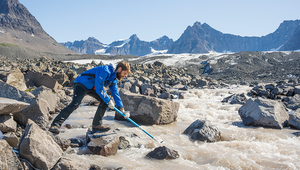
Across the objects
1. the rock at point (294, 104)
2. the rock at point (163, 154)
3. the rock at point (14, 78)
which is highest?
the rock at point (14, 78)

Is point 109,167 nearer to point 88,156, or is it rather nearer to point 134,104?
point 88,156

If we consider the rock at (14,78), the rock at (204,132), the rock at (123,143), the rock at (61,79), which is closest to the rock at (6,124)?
the rock at (123,143)

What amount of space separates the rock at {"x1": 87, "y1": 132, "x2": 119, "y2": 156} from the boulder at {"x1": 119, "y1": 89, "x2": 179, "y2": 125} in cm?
218

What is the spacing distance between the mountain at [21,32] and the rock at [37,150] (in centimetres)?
13712

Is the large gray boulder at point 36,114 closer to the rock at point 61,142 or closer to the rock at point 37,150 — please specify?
the rock at point 61,142

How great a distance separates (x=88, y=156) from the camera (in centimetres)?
387

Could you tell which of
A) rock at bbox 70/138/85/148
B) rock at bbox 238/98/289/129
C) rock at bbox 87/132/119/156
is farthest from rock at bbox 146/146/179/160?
rock at bbox 238/98/289/129

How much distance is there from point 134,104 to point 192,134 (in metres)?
2.21

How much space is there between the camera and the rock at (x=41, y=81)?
34.9 feet

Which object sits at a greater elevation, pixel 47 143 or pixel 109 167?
pixel 47 143

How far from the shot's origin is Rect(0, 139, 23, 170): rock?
8.37 ft

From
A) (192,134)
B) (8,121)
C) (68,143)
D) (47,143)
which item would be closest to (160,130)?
(192,134)

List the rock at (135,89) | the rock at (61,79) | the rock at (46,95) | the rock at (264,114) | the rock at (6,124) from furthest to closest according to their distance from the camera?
the rock at (61,79) < the rock at (135,89) < the rock at (264,114) < the rock at (46,95) < the rock at (6,124)

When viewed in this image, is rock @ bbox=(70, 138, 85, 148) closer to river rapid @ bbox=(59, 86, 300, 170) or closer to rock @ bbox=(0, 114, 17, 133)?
river rapid @ bbox=(59, 86, 300, 170)
